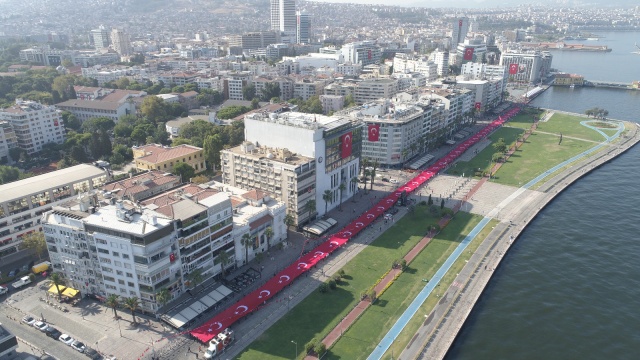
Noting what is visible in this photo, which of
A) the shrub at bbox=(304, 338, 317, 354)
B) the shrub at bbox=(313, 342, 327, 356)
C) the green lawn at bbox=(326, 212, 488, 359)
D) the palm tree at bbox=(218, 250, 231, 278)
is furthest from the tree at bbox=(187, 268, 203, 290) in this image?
the green lawn at bbox=(326, 212, 488, 359)

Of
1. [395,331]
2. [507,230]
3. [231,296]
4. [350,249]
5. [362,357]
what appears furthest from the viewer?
[507,230]

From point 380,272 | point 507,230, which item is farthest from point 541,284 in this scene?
point 380,272

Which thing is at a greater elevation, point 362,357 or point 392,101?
point 392,101

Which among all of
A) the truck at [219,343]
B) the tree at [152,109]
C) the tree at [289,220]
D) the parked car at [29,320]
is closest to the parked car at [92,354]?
the parked car at [29,320]

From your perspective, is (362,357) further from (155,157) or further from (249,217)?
(155,157)

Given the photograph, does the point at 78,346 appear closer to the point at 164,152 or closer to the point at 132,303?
the point at 132,303

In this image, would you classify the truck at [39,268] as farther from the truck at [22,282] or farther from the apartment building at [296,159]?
the apartment building at [296,159]
